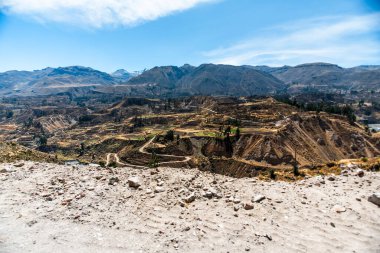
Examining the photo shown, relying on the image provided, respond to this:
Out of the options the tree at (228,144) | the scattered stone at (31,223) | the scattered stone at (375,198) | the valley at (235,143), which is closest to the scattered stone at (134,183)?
the scattered stone at (31,223)

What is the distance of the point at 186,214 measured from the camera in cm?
1160

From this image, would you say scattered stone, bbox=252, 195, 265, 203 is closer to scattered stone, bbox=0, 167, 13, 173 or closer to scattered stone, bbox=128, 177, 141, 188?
scattered stone, bbox=128, 177, 141, 188

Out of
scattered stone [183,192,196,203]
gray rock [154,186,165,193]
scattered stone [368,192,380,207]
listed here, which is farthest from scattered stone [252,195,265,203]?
scattered stone [368,192,380,207]

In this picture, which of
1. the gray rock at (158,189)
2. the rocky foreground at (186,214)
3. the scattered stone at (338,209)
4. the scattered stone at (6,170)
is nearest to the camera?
the rocky foreground at (186,214)

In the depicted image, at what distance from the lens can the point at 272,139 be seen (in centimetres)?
7731

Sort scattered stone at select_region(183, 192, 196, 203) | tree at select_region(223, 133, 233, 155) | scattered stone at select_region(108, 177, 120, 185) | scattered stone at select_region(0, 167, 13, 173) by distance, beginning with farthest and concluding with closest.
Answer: tree at select_region(223, 133, 233, 155)
scattered stone at select_region(0, 167, 13, 173)
scattered stone at select_region(108, 177, 120, 185)
scattered stone at select_region(183, 192, 196, 203)

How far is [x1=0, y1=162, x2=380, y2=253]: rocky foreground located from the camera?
33.1 feet

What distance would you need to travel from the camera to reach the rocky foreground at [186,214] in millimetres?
10078

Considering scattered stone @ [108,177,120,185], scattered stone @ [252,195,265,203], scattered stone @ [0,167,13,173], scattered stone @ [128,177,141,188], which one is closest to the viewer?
scattered stone @ [252,195,265,203]

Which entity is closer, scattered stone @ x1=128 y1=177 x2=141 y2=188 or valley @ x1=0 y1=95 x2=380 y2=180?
scattered stone @ x1=128 y1=177 x2=141 y2=188

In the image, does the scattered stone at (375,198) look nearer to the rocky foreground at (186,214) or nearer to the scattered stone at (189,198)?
the rocky foreground at (186,214)

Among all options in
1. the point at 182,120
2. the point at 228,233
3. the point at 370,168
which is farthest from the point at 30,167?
the point at 182,120

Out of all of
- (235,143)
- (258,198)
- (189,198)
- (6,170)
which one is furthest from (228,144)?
(189,198)

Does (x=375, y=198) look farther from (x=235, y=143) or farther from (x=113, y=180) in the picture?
(x=235, y=143)
